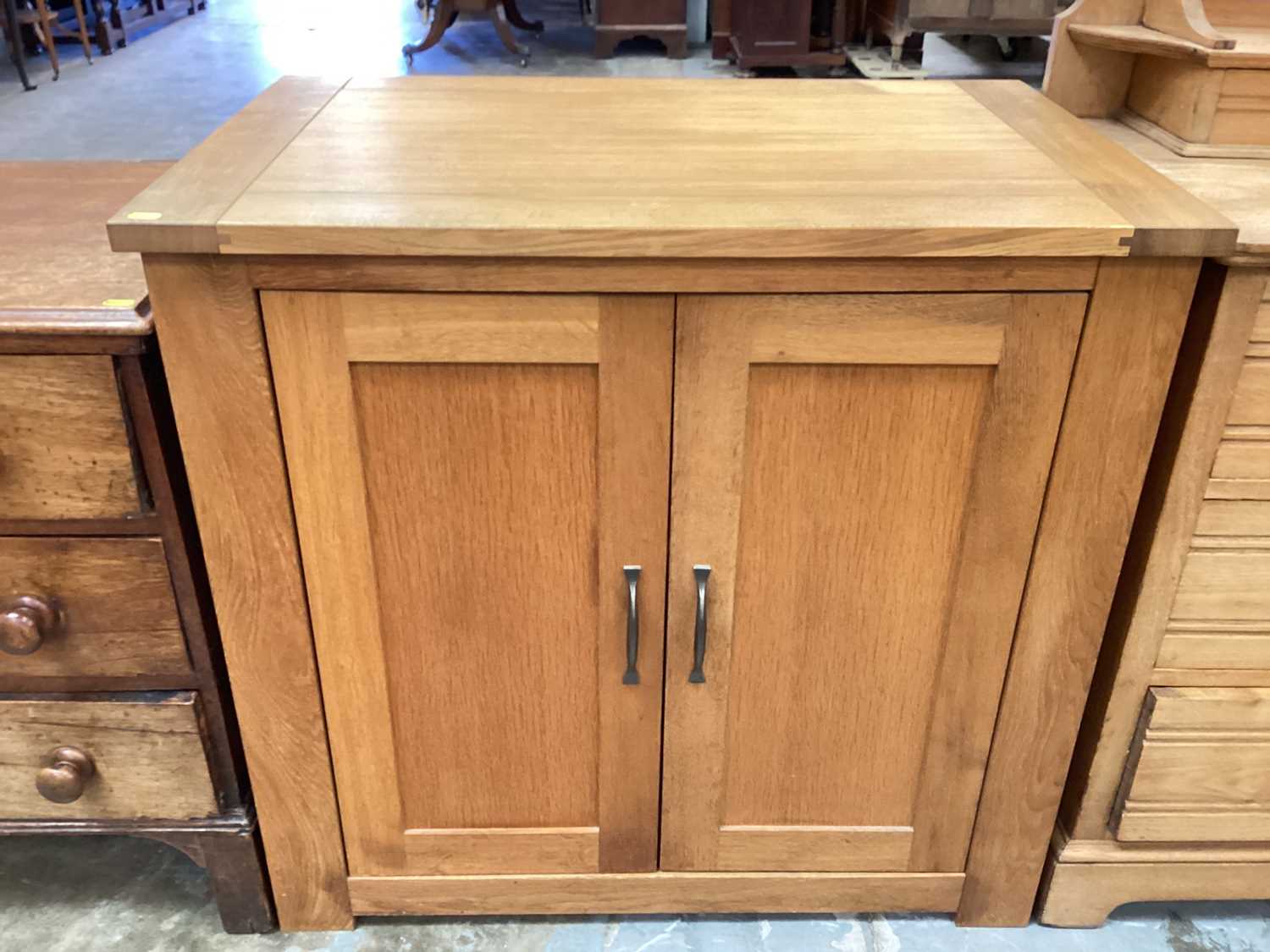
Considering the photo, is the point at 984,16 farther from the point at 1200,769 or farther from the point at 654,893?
the point at 654,893

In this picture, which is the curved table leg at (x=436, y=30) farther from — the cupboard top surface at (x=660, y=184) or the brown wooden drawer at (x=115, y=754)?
the brown wooden drawer at (x=115, y=754)

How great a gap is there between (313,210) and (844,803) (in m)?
0.83

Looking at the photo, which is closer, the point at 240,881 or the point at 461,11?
the point at 240,881

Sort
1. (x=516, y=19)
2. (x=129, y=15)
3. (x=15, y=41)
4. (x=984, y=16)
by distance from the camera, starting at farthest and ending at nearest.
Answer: (x=129, y=15) → (x=516, y=19) → (x=15, y=41) → (x=984, y=16)

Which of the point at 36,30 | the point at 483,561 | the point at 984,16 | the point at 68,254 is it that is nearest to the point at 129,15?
the point at 36,30

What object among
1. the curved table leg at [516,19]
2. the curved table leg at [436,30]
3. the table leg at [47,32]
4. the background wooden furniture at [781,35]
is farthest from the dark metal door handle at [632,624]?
the curved table leg at [516,19]

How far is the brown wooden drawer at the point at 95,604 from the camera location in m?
0.98

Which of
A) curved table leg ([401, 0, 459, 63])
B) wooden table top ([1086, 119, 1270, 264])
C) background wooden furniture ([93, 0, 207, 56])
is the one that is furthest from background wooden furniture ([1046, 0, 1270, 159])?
background wooden furniture ([93, 0, 207, 56])

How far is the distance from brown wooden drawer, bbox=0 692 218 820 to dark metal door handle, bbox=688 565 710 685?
0.53 m

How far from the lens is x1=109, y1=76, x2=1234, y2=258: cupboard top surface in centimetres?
80

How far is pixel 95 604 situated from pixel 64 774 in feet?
0.70

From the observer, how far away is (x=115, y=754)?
43.1 inches

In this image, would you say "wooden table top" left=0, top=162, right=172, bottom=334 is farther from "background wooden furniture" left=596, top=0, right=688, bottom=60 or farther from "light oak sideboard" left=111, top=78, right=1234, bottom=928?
"background wooden furniture" left=596, top=0, right=688, bottom=60

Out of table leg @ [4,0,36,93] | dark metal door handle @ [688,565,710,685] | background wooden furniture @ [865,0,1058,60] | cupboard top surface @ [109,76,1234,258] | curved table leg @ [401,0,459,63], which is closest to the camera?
cupboard top surface @ [109,76,1234,258]
